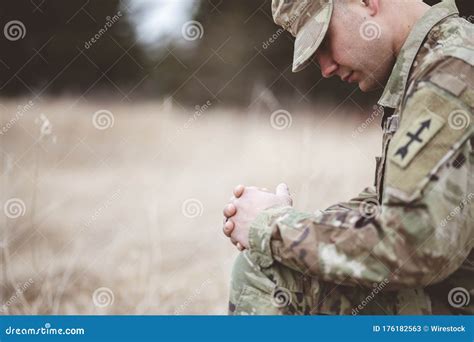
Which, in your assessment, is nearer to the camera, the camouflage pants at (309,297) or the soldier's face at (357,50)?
the camouflage pants at (309,297)

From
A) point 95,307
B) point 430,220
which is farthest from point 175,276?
point 430,220

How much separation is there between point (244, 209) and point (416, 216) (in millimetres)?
536

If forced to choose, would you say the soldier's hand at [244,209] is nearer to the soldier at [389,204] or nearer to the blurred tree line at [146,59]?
the soldier at [389,204]

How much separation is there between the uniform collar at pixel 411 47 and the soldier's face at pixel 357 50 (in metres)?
0.09

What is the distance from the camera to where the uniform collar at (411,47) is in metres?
1.97

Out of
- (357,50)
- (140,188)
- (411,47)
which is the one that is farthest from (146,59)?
(411,47)

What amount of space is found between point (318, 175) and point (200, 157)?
82 centimetres

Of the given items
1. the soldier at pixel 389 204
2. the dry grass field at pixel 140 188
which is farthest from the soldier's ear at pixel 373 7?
the dry grass field at pixel 140 188

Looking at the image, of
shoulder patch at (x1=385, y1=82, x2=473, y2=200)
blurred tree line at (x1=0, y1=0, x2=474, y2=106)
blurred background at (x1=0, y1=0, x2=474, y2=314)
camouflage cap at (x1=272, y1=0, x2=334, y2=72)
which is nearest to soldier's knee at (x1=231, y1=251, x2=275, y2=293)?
shoulder patch at (x1=385, y1=82, x2=473, y2=200)

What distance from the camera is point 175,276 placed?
399 centimetres

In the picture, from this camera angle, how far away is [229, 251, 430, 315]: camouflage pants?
1.93m

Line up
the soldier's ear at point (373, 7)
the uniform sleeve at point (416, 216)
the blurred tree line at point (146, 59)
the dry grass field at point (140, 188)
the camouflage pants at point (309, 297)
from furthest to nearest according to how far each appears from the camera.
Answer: the blurred tree line at point (146, 59), the dry grass field at point (140, 188), the soldier's ear at point (373, 7), the camouflage pants at point (309, 297), the uniform sleeve at point (416, 216)

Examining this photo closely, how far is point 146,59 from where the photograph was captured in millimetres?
5254

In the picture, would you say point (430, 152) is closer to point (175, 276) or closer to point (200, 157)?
point (175, 276)
